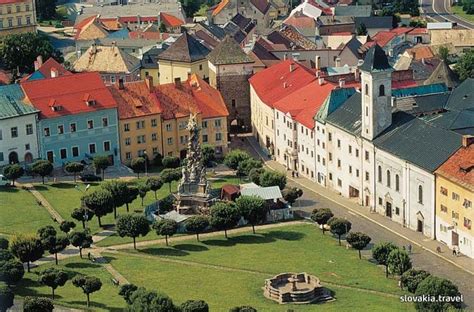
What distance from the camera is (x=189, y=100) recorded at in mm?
116750

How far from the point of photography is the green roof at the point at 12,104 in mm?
107562

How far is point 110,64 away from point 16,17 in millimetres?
40275

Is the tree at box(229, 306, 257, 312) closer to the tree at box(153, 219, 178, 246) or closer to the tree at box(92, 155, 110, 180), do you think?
the tree at box(153, 219, 178, 246)

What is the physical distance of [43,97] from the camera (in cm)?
11075

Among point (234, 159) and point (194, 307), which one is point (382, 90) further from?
point (194, 307)

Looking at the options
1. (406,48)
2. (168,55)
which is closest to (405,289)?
(168,55)

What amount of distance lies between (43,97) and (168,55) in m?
24.1

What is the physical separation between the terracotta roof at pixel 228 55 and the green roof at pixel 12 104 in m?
25.6

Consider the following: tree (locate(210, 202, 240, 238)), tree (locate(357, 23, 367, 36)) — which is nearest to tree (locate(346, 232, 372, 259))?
tree (locate(210, 202, 240, 238))

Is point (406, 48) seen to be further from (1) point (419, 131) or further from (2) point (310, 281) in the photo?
(2) point (310, 281)

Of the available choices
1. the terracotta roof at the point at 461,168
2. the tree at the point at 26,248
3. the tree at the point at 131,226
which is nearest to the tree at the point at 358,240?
the terracotta roof at the point at 461,168

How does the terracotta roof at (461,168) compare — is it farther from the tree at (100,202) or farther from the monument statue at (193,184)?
the tree at (100,202)

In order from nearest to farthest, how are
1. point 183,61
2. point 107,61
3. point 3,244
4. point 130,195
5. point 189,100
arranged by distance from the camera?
point 3,244, point 130,195, point 189,100, point 183,61, point 107,61

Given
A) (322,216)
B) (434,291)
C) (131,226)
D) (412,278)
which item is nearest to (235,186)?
(322,216)
